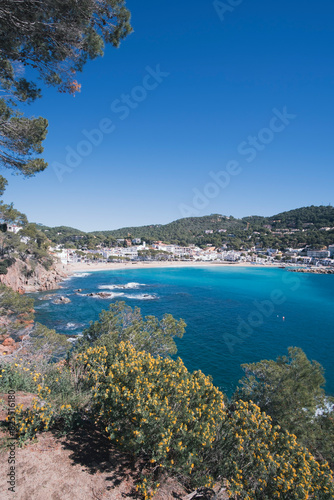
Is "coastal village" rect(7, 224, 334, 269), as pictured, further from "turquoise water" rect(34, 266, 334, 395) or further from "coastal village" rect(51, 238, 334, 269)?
"turquoise water" rect(34, 266, 334, 395)

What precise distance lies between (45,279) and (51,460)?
44236mm

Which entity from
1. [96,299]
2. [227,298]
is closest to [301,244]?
[227,298]

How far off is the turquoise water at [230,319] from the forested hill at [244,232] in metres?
76.6

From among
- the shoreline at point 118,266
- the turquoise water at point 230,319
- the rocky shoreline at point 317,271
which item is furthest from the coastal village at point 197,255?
the turquoise water at point 230,319

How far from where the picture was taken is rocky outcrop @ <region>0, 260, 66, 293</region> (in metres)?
36.2

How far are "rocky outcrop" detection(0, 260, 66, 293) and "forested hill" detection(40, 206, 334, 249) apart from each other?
66.6 meters

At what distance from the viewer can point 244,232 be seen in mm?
146625

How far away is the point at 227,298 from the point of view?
39344 mm

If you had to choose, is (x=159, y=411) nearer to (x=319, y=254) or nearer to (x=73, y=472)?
(x=73, y=472)

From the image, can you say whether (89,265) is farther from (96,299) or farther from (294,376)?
(294,376)

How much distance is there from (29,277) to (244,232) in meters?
128

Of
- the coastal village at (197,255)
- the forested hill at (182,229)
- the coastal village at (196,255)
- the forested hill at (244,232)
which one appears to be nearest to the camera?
the coastal village at (197,255)

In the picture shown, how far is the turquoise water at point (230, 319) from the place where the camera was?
1805 centimetres

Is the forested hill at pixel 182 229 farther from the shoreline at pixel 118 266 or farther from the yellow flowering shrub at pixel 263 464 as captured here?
the yellow flowering shrub at pixel 263 464
